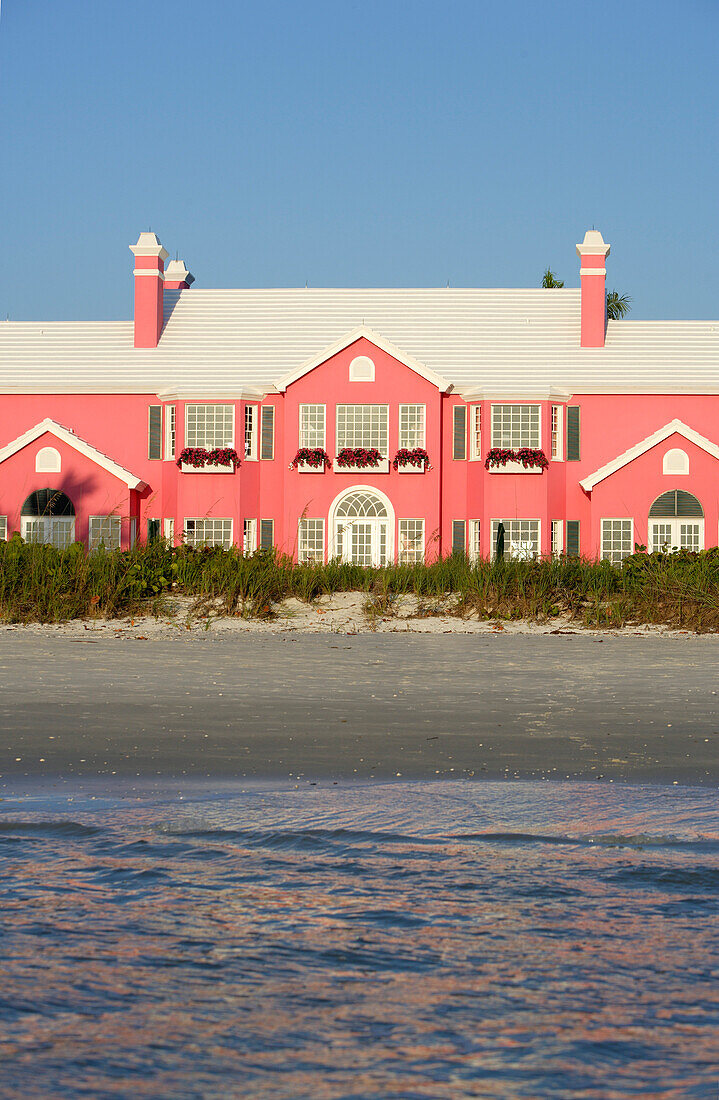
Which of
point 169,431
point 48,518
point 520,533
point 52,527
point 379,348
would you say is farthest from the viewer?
point 169,431

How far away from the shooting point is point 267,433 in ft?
121

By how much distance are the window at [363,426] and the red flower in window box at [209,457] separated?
9.74 ft

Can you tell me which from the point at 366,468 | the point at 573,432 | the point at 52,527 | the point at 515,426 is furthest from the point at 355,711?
the point at 52,527

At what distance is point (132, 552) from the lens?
23.6 meters

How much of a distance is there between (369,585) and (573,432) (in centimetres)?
1433

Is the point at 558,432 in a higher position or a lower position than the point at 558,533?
higher

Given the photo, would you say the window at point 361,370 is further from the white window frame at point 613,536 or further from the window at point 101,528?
the window at point 101,528

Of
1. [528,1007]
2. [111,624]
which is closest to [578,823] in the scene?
[528,1007]

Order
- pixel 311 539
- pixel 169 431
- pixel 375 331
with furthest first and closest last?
pixel 375 331 < pixel 169 431 < pixel 311 539

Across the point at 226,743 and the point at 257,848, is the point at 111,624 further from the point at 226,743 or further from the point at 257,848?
the point at 257,848

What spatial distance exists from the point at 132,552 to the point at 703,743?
15266 millimetres

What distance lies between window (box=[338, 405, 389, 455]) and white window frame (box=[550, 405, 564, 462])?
465cm

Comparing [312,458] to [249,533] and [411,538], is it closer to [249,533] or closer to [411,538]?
[249,533]

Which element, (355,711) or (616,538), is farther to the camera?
(616,538)
